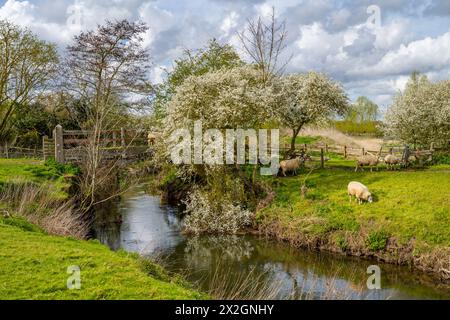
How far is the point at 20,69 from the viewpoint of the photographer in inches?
1551

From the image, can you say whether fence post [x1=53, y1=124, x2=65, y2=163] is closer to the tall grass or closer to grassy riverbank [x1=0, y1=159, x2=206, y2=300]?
the tall grass

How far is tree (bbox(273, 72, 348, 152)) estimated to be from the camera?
29.8m

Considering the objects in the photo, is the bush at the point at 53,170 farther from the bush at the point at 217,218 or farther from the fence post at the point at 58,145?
the bush at the point at 217,218

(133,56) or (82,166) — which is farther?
(133,56)

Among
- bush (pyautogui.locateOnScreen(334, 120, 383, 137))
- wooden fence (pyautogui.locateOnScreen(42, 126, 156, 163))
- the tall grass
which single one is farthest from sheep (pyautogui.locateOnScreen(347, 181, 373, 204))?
bush (pyautogui.locateOnScreen(334, 120, 383, 137))

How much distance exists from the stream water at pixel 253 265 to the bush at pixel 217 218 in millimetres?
641

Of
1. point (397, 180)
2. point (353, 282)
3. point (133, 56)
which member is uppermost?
point (133, 56)

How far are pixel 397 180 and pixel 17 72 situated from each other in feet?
111

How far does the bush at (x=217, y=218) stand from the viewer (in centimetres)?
2166
